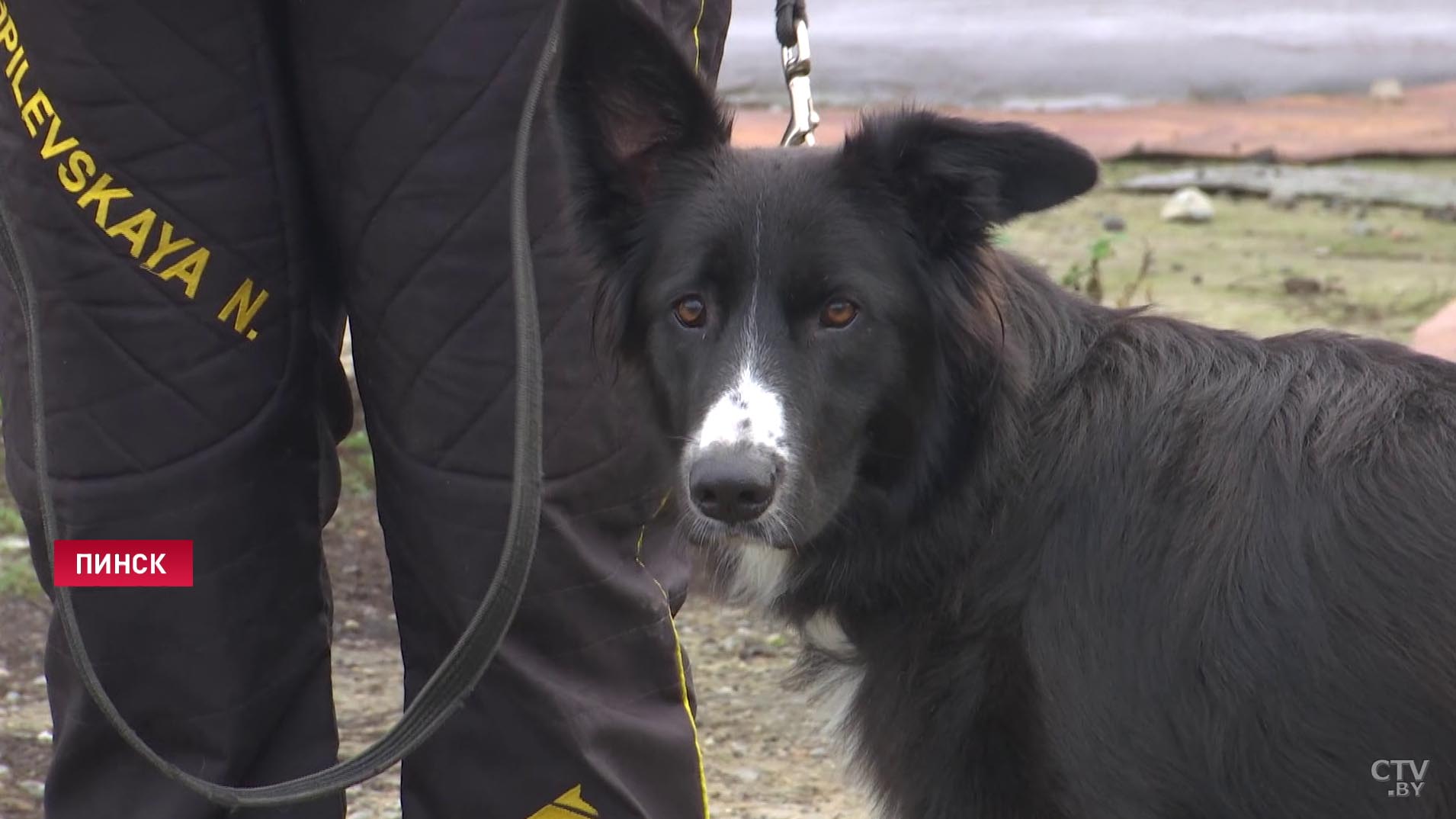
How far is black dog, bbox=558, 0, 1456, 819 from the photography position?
8.17ft

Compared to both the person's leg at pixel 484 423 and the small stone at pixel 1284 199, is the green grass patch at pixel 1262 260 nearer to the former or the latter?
the small stone at pixel 1284 199

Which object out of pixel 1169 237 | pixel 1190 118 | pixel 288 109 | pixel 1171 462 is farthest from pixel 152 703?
pixel 1190 118

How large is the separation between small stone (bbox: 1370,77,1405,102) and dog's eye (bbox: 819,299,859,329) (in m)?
8.82

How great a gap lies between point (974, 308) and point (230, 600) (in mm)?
1262

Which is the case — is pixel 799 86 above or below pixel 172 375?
above

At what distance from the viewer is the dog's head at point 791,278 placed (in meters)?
2.69

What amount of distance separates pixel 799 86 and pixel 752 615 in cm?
124

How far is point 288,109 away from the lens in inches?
101

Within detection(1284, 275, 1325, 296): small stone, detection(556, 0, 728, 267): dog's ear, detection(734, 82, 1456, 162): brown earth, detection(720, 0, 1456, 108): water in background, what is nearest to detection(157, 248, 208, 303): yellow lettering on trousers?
detection(556, 0, 728, 267): dog's ear

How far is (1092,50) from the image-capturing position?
1137 centimetres

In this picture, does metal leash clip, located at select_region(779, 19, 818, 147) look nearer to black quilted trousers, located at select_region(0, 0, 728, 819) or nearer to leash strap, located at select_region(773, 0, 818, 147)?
leash strap, located at select_region(773, 0, 818, 147)

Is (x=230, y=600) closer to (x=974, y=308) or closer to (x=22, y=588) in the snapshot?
(x=974, y=308)

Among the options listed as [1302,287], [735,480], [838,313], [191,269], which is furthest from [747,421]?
[1302,287]
